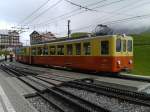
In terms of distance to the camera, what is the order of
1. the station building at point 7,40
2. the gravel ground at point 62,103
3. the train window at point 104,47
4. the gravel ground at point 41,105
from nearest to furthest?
1. the gravel ground at point 62,103
2. the gravel ground at point 41,105
3. the train window at point 104,47
4. the station building at point 7,40

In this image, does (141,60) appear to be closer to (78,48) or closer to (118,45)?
(78,48)

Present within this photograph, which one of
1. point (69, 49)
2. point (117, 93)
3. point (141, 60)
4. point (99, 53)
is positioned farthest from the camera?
point (141, 60)

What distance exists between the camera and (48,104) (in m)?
13.2

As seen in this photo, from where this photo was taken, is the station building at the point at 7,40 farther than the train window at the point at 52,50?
Yes

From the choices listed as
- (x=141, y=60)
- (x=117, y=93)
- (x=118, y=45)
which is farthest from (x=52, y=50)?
(x=141, y=60)

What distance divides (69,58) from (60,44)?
8.29 ft

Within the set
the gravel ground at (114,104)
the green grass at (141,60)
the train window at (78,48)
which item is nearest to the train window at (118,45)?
the train window at (78,48)

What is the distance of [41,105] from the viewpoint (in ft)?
42.8

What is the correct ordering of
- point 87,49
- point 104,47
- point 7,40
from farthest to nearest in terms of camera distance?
point 7,40 → point 87,49 → point 104,47

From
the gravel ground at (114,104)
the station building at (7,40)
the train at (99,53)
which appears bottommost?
the gravel ground at (114,104)

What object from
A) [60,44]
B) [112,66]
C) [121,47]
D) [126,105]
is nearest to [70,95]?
[126,105]

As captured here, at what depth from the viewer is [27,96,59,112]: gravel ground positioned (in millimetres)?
12105

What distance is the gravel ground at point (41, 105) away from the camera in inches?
477

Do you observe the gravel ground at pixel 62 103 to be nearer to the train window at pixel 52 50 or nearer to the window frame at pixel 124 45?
the window frame at pixel 124 45
